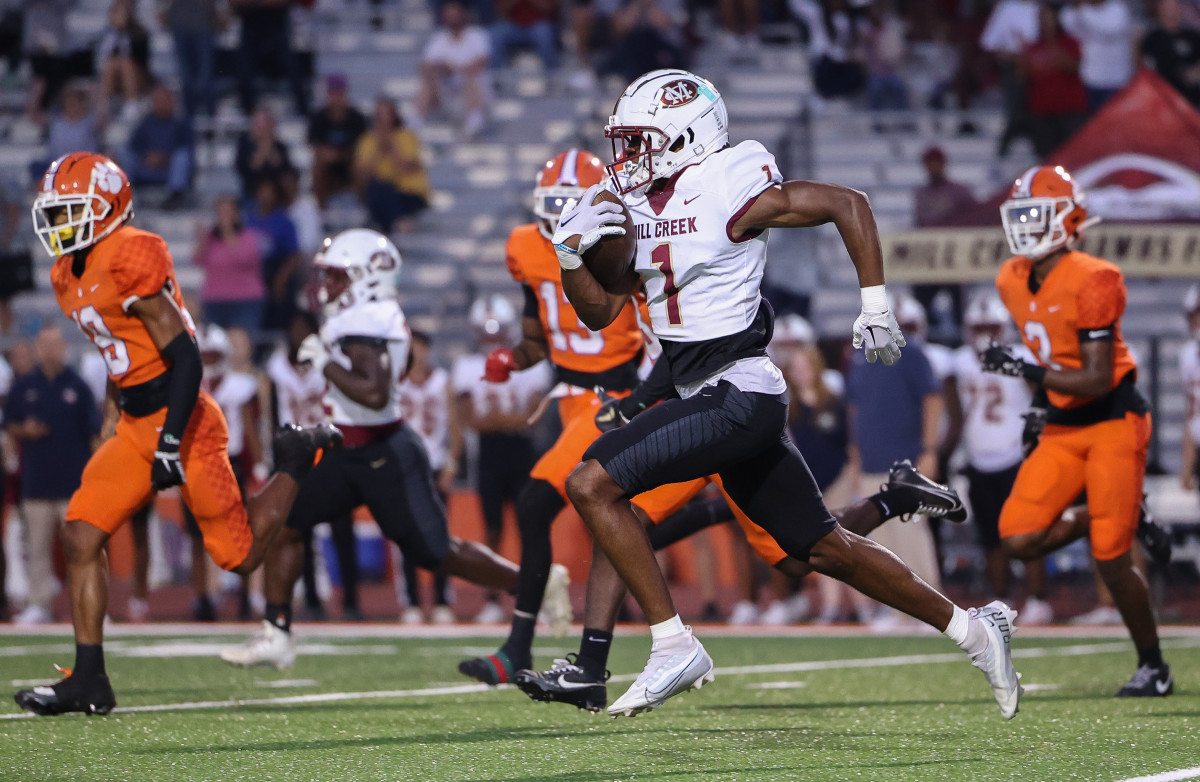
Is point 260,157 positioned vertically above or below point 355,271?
above

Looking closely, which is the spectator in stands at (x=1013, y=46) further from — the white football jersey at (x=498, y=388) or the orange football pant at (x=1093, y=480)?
the orange football pant at (x=1093, y=480)

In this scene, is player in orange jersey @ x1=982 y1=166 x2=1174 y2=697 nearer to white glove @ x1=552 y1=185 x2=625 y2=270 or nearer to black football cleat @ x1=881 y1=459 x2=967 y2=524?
black football cleat @ x1=881 y1=459 x2=967 y2=524

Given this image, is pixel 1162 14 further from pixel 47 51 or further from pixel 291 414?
pixel 47 51

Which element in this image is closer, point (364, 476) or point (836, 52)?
point (364, 476)

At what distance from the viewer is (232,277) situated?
12.6m

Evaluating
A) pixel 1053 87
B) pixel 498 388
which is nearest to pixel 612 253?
pixel 498 388

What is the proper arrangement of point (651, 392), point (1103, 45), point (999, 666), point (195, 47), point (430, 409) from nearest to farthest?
point (999, 666) < point (651, 392) < point (430, 409) < point (1103, 45) < point (195, 47)

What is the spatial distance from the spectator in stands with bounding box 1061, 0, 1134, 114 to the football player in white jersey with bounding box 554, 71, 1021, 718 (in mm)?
10156

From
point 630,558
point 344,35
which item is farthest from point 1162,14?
point 630,558

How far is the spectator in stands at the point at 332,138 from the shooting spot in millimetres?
14031

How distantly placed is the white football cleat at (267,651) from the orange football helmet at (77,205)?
74.4 inches

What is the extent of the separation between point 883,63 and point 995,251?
544 centimetres

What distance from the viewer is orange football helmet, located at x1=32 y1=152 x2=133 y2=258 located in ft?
18.7

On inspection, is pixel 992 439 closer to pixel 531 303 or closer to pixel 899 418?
pixel 899 418
